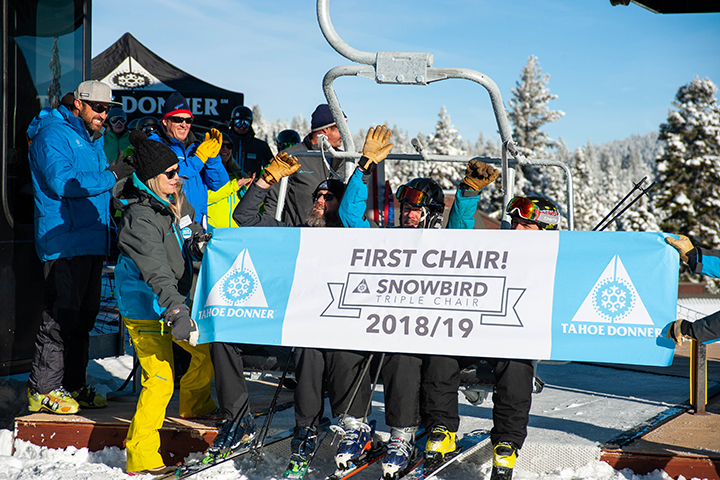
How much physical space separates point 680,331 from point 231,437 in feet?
8.87

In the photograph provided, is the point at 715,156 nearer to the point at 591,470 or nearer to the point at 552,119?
the point at 552,119

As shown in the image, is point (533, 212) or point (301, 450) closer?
point (301, 450)

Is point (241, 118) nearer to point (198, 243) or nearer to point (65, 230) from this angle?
point (65, 230)

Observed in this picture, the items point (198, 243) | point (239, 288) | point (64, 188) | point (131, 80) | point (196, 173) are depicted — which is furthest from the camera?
point (131, 80)

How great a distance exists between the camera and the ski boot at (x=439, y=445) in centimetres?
364

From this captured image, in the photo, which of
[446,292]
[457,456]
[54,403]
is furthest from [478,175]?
[54,403]

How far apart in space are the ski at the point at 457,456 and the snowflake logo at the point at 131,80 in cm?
1118

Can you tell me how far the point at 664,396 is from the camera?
564 cm

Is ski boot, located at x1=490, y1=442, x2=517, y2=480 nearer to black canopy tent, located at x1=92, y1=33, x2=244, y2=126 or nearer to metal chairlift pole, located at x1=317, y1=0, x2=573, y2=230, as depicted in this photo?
metal chairlift pole, located at x1=317, y1=0, x2=573, y2=230

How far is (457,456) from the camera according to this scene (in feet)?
12.2

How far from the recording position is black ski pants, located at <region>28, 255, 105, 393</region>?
16.1 feet

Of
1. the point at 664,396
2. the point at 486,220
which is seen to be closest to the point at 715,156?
the point at 486,220

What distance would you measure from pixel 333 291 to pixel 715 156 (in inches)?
1314

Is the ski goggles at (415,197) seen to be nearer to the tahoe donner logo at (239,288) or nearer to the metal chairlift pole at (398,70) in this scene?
the metal chairlift pole at (398,70)
